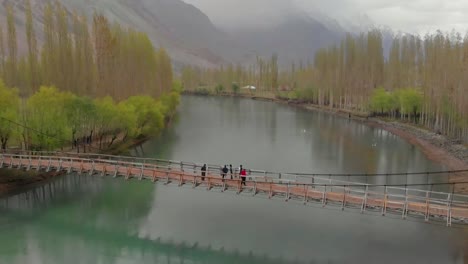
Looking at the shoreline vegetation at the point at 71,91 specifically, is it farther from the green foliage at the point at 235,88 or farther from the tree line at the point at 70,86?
the green foliage at the point at 235,88

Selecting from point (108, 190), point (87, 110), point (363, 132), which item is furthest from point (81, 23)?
point (363, 132)

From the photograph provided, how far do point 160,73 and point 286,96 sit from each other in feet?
180

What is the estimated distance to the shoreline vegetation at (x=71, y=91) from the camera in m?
37.8

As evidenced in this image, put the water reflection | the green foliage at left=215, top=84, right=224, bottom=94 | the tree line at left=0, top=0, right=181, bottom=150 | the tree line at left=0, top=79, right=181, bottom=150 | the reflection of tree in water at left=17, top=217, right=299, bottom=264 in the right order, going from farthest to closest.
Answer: the green foliage at left=215, top=84, right=224, bottom=94 → the water reflection → the tree line at left=0, top=0, right=181, bottom=150 → the tree line at left=0, top=79, right=181, bottom=150 → the reflection of tree in water at left=17, top=217, right=299, bottom=264

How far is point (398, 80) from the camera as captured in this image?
268ft

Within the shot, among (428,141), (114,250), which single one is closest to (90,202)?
(114,250)

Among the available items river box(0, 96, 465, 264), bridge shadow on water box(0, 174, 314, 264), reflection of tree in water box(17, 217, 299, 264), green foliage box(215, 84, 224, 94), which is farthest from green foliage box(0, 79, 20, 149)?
green foliage box(215, 84, 224, 94)

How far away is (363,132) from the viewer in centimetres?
6725

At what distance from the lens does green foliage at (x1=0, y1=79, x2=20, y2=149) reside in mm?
35031

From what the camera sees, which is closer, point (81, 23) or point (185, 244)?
point (185, 244)

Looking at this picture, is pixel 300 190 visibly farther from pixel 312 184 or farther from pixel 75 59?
pixel 75 59

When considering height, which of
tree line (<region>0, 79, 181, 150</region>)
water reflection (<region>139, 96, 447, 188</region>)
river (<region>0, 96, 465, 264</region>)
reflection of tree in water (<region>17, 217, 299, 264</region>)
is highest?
tree line (<region>0, 79, 181, 150</region>)

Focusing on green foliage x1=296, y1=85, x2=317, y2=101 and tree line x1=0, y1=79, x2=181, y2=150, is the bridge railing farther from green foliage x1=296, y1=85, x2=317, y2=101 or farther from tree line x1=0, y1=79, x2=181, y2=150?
green foliage x1=296, y1=85, x2=317, y2=101

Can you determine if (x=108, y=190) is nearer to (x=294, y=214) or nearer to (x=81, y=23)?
(x=294, y=214)
